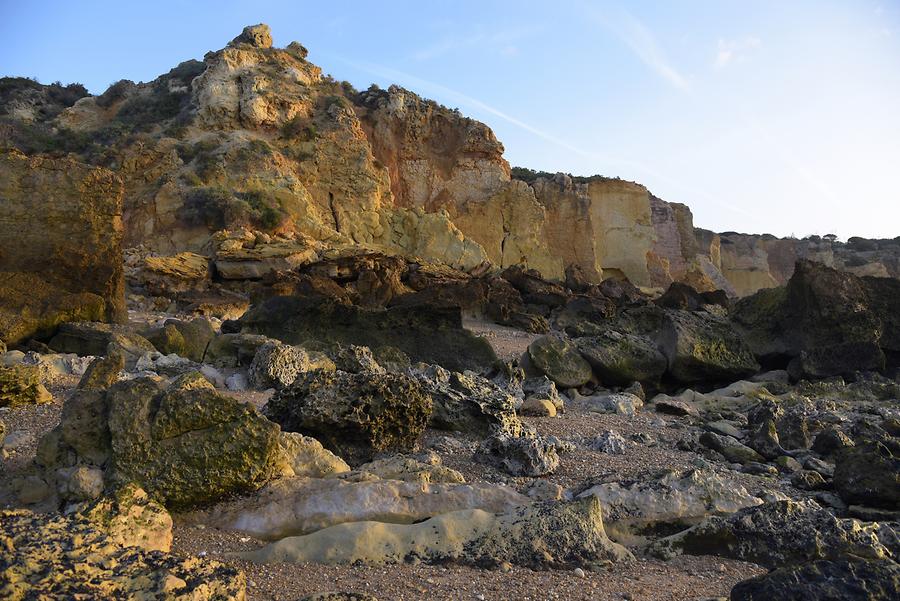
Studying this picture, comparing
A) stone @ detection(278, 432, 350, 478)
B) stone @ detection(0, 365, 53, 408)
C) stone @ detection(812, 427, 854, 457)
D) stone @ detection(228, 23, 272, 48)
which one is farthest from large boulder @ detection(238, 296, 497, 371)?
stone @ detection(228, 23, 272, 48)

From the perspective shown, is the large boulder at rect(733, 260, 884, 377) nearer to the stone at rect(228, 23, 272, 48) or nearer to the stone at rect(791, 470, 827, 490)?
the stone at rect(791, 470, 827, 490)

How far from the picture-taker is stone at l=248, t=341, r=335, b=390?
5.73 m

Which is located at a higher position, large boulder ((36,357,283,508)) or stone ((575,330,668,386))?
stone ((575,330,668,386))

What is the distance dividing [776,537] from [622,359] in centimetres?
532

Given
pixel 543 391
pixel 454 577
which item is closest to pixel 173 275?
pixel 543 391

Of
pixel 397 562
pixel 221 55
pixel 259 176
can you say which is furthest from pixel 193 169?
pixel 397 562

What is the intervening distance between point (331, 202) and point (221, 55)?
6.56 m

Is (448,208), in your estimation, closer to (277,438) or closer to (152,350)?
(152,350)

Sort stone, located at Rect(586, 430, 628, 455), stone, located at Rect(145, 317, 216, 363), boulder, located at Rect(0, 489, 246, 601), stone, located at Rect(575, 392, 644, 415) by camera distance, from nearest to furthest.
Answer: boulder, located at Rect(0, 489, 246, 601), stone, located at Rect(586, 430, 628, 455), stone, located at Rect(575, 392, 644, 415), stone, located at Rect(145, 317, 216, 363)

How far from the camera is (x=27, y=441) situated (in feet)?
11.9

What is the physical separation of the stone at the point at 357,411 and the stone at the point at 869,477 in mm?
2345

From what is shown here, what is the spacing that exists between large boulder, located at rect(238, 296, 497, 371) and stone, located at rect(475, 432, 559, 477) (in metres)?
3.52

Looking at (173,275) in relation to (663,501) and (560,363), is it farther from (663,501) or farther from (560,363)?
(663,501)

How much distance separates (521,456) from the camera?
13.0ft
